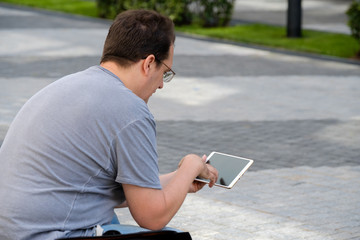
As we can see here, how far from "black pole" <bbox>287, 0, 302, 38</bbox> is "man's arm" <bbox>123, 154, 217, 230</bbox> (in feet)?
36.5

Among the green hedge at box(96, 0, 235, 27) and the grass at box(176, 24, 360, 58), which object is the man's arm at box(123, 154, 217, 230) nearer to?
the grass at box(176, 24, 360, 58)

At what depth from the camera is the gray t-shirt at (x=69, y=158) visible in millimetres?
2633

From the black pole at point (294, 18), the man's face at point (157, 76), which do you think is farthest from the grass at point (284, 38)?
the man's face at point (157, 76)

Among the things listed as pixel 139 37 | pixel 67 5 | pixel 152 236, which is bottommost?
pixel 67 5

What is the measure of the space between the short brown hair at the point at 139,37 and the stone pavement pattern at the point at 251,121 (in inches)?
84.1

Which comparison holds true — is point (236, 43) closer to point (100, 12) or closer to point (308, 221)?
point (100, 12)

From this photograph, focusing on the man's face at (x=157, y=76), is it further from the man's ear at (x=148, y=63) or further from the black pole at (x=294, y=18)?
the black pole at (x=294, y=18)

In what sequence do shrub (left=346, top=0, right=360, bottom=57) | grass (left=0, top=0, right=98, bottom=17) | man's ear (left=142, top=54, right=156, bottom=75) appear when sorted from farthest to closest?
grass (left=0, top=0, right=98, bottom=17), shrub (left=346, top=0, right=360, bottom=57), man's ear (left=142, top=54, right=156, bottom=75)

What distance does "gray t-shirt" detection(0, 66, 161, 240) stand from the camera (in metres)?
2.63

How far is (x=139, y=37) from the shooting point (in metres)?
2.70

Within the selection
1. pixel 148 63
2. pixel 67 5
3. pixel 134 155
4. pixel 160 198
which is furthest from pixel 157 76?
pixel 67 5

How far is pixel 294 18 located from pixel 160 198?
1150 centimetres

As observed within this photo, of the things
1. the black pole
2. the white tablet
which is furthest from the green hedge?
the white tablet

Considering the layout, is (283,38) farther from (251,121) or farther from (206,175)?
(206,175)
